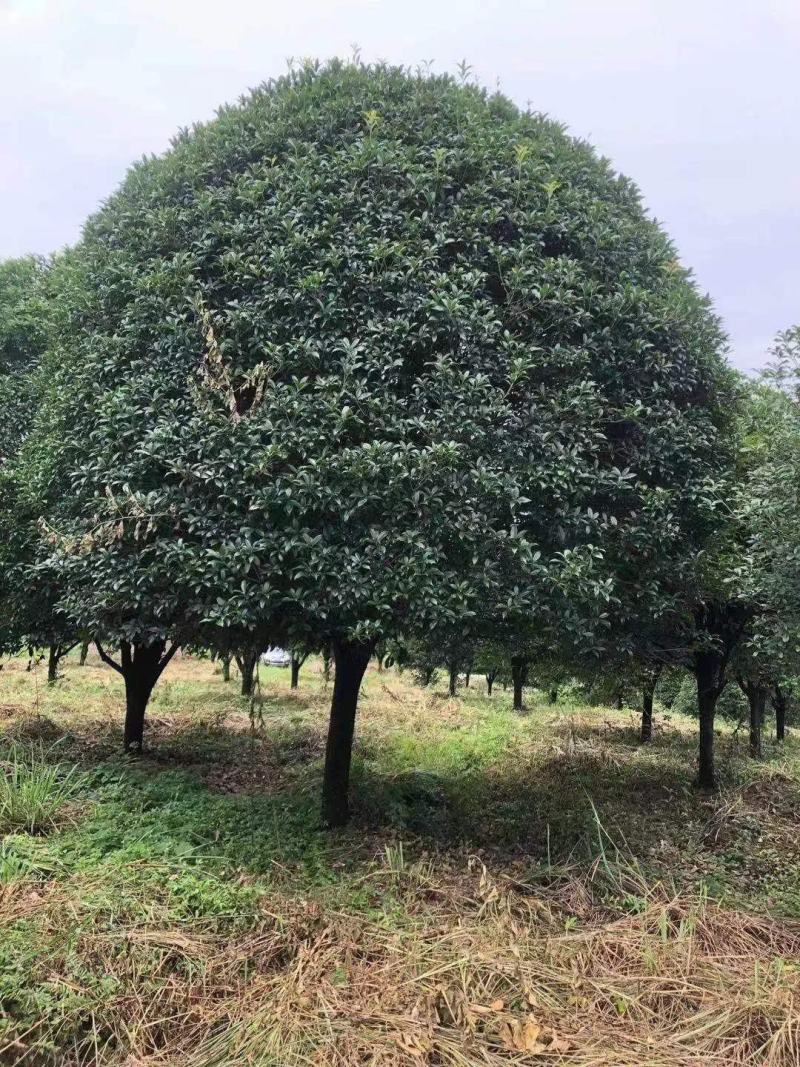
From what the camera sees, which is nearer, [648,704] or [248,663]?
[248,663]

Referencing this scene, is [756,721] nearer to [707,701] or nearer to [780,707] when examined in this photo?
[780,707]

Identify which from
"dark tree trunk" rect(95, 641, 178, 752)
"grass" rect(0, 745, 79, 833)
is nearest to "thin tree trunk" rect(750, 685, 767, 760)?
"dark tree trunk" rect(95, 641, 178, 752)

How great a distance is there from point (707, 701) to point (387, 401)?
6.80 m

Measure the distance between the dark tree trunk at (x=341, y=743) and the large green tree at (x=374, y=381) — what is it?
1.31ft

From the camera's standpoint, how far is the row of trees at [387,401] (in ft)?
14.3

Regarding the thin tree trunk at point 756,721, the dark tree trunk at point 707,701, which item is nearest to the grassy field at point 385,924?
the dark tree trunk at point 707,701

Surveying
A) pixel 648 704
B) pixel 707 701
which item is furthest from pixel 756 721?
pixel 707 701

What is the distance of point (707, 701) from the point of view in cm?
903

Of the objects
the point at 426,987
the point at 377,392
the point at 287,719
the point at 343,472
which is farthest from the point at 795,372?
the point at 287,719

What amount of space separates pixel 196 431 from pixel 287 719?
901cm

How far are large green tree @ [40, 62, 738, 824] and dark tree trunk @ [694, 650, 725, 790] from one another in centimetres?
430

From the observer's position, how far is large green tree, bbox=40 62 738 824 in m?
4.35

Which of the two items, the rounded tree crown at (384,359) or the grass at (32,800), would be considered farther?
the grass at (32,800)

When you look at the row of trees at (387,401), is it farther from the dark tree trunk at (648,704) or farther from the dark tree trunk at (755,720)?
the dark tree trunk at (755,720)
